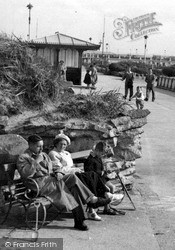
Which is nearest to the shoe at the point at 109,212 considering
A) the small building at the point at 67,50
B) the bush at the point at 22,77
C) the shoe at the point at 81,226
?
the shoe at the point at 81,226

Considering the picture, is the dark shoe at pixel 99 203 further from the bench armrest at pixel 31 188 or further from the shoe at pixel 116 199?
the bench armrest at pixel 31 188

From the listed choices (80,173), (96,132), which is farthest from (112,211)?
(96,132)

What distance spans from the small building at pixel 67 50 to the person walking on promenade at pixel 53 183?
13.5 meters

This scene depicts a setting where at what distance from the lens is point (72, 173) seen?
20.4 feet

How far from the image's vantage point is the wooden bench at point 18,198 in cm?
584

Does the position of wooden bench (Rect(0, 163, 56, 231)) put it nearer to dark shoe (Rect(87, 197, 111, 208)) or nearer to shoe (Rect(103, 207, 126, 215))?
dark shoe (Rect(87, 197, 111, 208))

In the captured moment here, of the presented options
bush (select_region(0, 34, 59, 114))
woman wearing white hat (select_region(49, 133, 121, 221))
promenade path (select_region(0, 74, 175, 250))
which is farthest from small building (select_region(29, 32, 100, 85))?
woman wearing white hat (select_region(49, 133, 121, 221))

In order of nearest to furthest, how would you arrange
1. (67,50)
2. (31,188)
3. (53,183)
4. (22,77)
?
1. (31,188)
2. (53,183)
3. (22,77)
4. (67,50)

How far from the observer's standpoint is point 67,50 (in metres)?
19.9

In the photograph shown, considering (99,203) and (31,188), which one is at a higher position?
(31,188)

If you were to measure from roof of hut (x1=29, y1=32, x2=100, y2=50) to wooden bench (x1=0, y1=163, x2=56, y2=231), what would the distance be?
13.3 m

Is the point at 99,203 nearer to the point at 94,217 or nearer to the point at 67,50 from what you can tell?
the point at 94,217

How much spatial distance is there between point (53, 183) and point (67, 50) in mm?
14415

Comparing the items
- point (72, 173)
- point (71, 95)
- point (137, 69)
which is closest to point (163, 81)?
point (137, 69)
